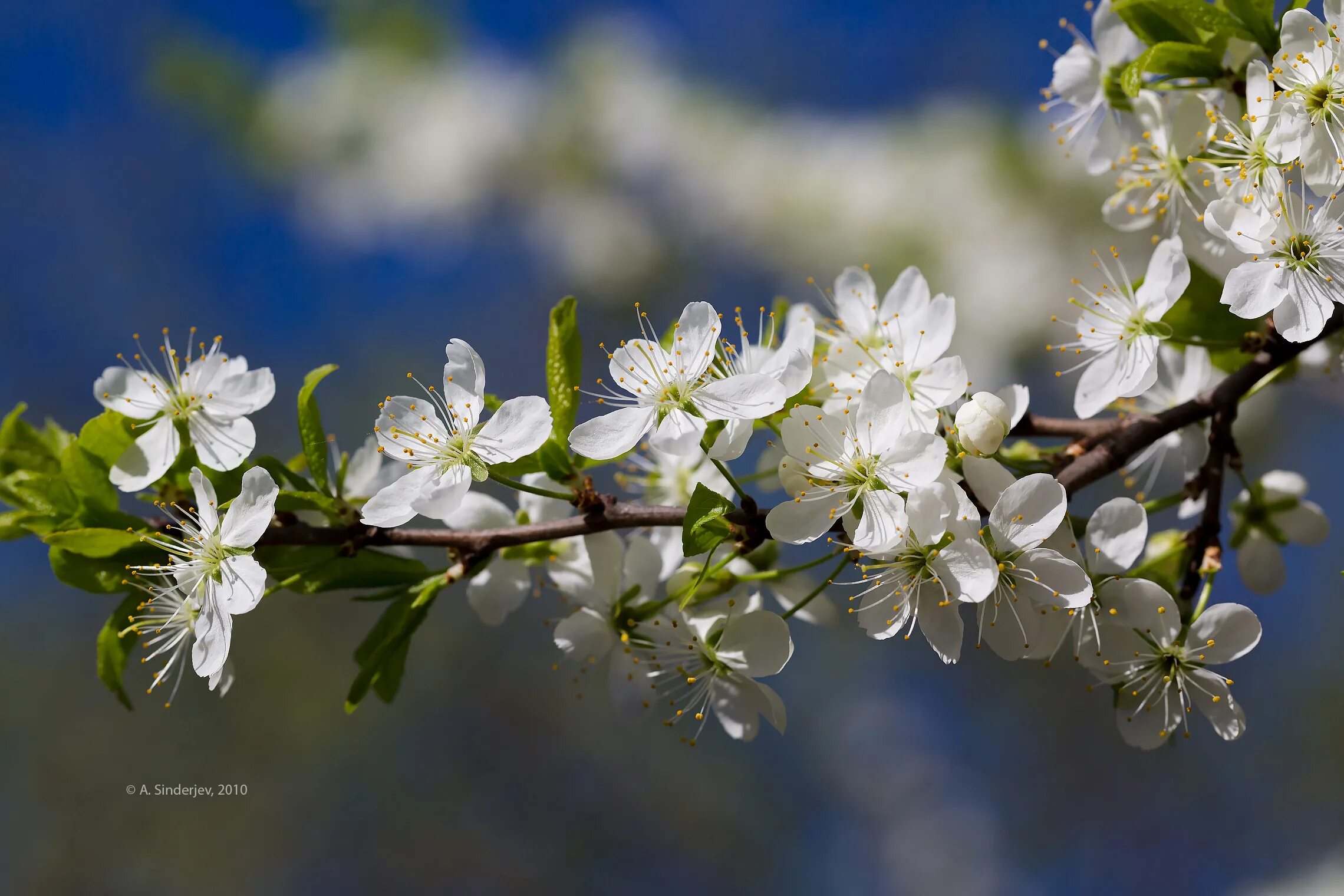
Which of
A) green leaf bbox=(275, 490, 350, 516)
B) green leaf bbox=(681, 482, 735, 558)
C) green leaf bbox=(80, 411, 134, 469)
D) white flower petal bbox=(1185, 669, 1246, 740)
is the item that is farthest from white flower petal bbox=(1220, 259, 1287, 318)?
green leaf bbox=(80, 411, 134, 469)

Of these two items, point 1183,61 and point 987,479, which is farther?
point 1183,61

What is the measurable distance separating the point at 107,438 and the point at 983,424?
0.83 metres

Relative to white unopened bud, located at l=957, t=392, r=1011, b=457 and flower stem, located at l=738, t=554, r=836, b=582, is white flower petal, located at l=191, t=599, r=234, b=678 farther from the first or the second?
white unopened bud, located at l=957, t=392, r=1011, b=457

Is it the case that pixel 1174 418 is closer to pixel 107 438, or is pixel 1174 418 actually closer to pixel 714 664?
pixel 714 664

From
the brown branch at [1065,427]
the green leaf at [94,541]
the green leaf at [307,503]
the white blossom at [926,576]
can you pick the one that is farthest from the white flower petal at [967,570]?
the green leaf at [94,541]

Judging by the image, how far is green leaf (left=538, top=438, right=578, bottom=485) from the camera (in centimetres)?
87

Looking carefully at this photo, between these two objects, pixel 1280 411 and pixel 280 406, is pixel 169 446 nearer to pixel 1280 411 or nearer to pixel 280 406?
pixel 1280 411

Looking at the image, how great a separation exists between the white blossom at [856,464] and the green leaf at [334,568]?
1.25ft

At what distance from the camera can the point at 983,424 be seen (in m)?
0.79

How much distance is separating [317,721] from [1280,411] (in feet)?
14.5

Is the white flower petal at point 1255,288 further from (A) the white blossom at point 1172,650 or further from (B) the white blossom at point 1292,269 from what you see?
(A) the white blossom at point 1172,650

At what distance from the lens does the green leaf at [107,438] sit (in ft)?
3.07

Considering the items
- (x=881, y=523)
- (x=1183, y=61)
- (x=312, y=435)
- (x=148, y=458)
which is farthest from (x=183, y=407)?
(x=1183, y=61)

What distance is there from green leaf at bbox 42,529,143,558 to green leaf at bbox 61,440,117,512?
0.12ft
